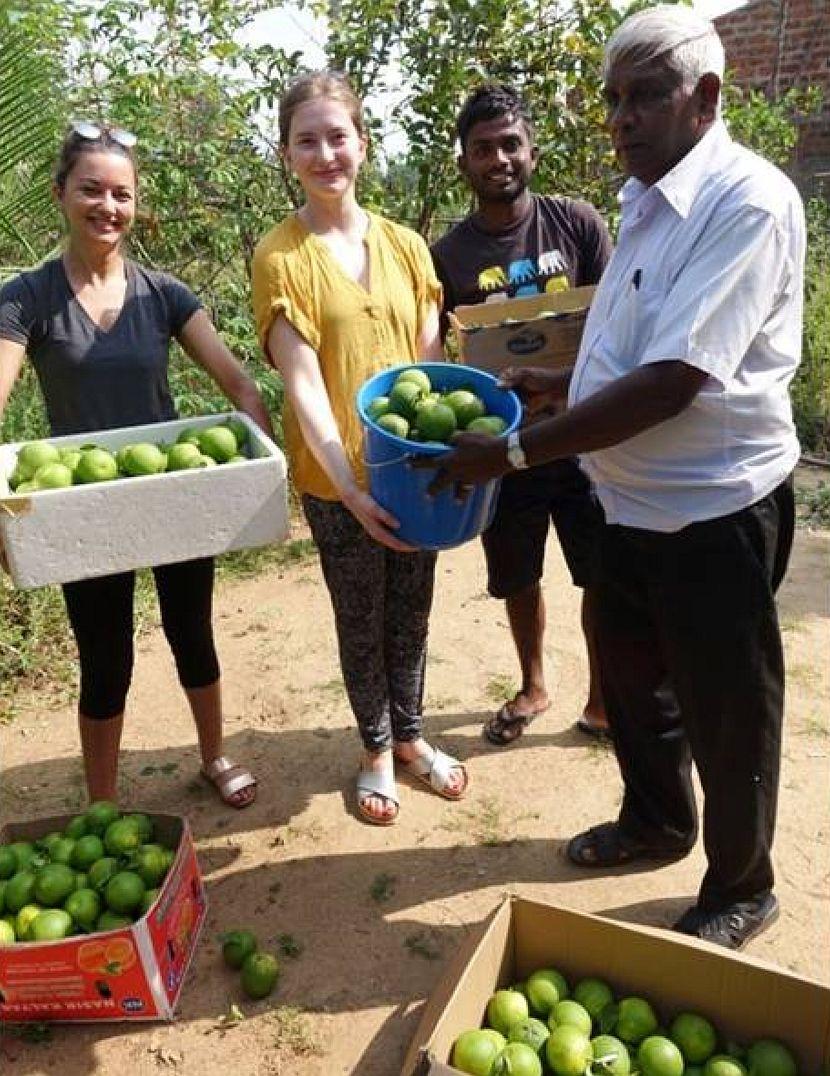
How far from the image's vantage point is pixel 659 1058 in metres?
1.87

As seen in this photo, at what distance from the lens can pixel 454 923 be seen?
8.53 feet

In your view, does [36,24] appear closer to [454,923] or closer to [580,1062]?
[454,923]

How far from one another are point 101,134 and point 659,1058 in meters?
2.54

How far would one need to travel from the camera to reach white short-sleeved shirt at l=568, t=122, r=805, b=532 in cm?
170

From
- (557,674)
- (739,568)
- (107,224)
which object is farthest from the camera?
(557,674)

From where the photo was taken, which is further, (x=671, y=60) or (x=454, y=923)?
(x=454, y=923)

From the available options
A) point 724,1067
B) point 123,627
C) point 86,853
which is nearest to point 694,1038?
point 724,1067

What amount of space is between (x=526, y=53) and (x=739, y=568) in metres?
4.07

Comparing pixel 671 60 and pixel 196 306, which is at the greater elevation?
pixel 671 60

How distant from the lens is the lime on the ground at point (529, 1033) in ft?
6.30

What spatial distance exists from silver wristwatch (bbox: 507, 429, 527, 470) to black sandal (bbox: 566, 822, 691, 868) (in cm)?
134

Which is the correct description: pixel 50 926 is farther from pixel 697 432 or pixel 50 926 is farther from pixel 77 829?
pixel 697 432

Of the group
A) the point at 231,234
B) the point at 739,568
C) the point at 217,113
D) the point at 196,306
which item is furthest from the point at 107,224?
the point at 217,113

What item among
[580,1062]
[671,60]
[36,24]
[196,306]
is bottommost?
[580,1062]
